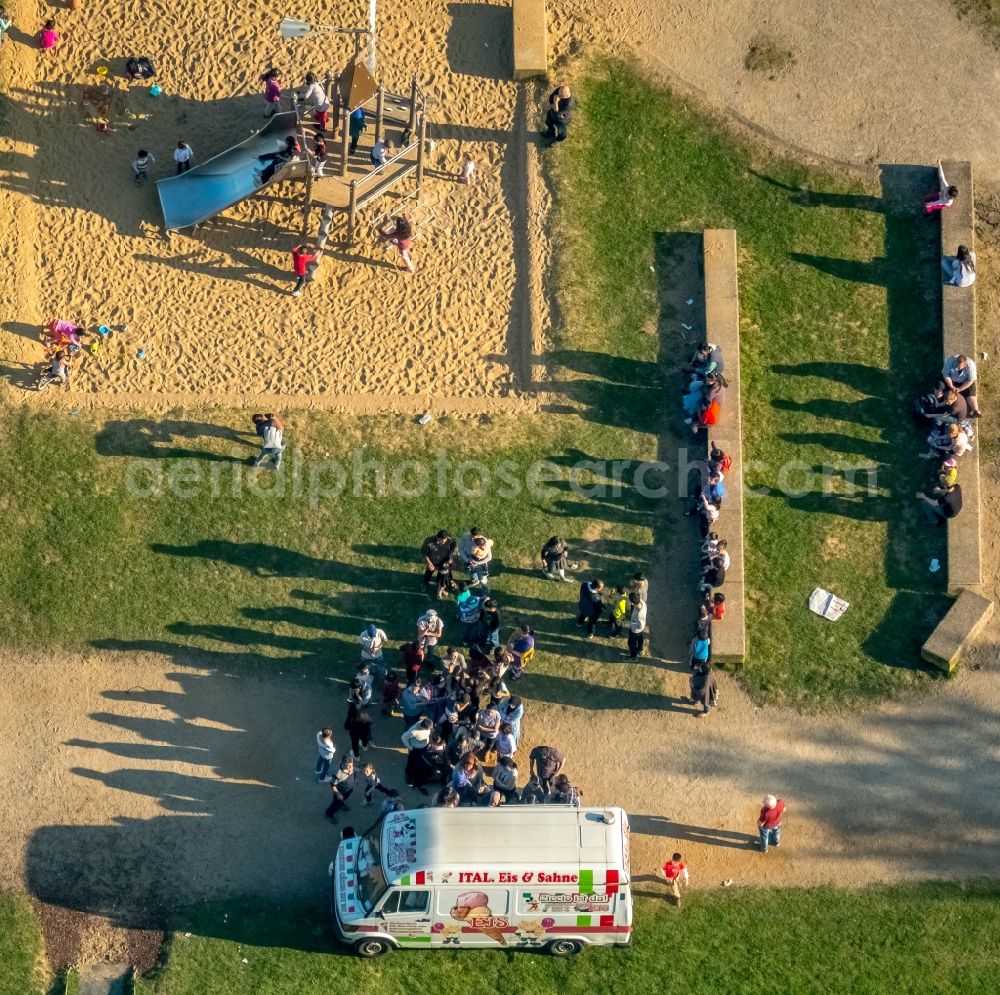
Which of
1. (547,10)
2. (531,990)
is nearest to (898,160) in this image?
(547,10)

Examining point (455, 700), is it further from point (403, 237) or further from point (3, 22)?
point (3, 22)

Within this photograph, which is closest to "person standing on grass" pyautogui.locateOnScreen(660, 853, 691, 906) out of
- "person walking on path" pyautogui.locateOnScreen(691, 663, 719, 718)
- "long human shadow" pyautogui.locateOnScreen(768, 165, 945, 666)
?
"person walking on path" pyautogui.locateOnScreen(691, 663, 719, 718)

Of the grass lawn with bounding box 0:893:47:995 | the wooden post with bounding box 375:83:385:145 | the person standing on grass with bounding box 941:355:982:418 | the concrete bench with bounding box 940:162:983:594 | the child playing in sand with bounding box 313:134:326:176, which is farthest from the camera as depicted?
the child playing in sand with bounding box 313:134:326:176

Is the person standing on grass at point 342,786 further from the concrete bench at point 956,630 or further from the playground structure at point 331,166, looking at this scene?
the concrete bench at point 956,630

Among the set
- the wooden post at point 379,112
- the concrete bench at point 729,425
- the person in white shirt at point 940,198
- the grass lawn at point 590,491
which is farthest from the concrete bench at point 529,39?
the person in white shirt at point 940,198

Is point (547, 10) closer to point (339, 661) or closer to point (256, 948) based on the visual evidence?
point (339, 661)

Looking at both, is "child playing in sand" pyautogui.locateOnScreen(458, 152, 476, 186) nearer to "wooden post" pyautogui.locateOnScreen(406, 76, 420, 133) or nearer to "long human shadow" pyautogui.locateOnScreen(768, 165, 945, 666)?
"wooden post" pyautogui.locateOnScreen(406, 76, 420, 133)

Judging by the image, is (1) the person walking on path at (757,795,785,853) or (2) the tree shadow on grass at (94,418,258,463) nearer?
(1) the person walking on path at (757,795,785,853)

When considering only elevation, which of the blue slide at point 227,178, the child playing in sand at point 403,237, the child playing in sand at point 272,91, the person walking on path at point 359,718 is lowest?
the person walking on path at point 359,718
